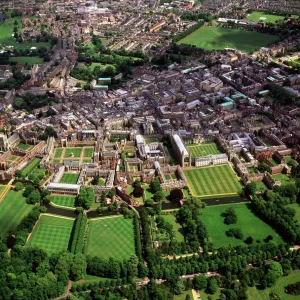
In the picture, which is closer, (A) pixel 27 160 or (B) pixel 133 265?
(B) pixel 133 265

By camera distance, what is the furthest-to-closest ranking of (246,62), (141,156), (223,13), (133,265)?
(223,13) < (246,62) < (141,156) < (133,265)

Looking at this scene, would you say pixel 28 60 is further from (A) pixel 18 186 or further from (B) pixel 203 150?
(B) pixel 203 150

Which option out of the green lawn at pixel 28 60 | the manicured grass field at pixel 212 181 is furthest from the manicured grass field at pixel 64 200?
the green lawn at pixel 28 60

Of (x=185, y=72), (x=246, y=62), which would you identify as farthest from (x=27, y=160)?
(x=246, y=62)

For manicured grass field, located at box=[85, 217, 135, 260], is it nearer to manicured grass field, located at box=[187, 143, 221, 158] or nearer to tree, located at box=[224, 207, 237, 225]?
tree, located at box=[224, 207, 237, 225]

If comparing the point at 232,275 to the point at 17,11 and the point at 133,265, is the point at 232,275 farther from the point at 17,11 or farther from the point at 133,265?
the point at 17,11

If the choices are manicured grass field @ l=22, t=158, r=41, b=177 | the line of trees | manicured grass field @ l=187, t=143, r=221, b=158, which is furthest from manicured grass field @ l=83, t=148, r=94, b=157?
manicured grass field @ l=187, t=143, r=221, b=158

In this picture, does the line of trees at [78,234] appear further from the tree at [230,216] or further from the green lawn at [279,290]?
the green lawn at [279,290]
